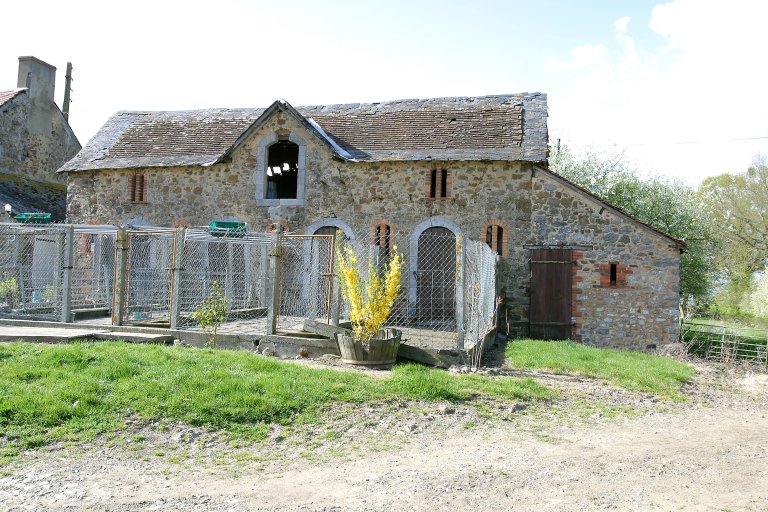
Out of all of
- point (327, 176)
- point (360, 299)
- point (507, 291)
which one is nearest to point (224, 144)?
point (327, 176)

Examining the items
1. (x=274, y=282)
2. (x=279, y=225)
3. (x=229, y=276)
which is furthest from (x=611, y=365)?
(x=279, y=225)

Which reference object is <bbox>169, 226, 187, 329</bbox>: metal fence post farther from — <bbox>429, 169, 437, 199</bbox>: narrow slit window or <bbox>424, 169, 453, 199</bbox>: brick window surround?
<bbox>429, 169, 437, 199</bbox>: narrow slit window

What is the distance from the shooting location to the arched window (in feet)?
53.6

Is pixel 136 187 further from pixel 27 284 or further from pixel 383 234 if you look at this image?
pixel 383 234

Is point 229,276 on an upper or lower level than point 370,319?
upper

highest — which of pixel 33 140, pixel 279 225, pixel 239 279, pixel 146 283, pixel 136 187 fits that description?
pixel 33 140

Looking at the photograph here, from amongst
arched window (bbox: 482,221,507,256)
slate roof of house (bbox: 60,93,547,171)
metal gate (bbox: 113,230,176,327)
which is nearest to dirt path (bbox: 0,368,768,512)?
metal gate (bbox: 113,230,176,327)

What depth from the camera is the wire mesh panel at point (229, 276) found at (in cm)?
1396

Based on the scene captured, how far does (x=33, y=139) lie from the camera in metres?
24.7

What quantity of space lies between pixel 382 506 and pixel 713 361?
11383 mm

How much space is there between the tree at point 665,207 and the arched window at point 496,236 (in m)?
9.18

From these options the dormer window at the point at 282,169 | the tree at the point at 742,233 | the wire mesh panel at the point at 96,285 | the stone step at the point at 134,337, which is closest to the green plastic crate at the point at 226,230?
Result: the wire mesh panel at the point at 96,285

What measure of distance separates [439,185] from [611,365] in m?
7.43

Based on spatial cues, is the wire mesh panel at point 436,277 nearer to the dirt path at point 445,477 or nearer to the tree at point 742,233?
the dirt path at point 445,477
